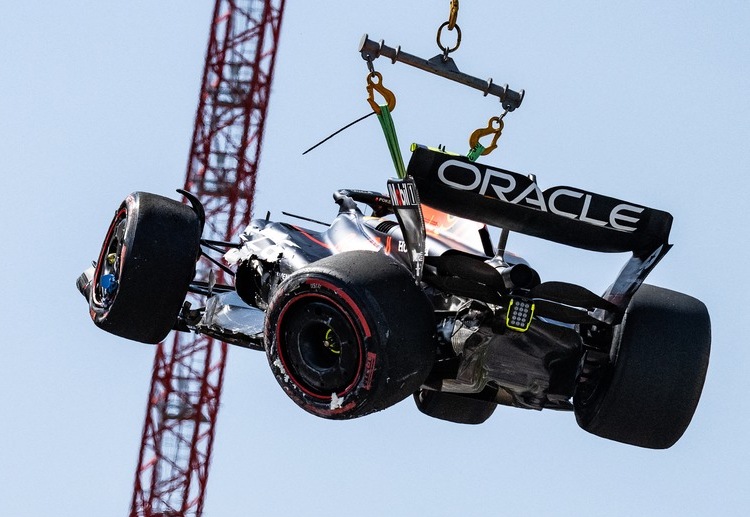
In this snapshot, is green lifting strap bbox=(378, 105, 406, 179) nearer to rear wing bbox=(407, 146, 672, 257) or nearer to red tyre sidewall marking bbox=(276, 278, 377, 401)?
rear wing bbox=(407, 146, 672, 257)

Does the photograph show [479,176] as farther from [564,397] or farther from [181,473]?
[181,473]

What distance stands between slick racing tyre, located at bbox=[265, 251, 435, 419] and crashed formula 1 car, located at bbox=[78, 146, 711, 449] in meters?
0.01

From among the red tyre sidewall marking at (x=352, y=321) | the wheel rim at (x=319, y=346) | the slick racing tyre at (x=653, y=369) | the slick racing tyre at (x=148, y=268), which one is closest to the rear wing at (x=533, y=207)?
the slick racing tyre at (x=653, y=369)

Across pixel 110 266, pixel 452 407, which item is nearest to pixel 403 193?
pixel 110 266

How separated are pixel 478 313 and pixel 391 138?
4.90 ft

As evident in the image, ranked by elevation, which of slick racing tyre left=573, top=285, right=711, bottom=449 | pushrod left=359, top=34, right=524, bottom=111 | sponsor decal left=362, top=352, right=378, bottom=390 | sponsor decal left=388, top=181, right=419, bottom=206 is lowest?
sponsor decal left=362, top=352, right=378, bottom=390

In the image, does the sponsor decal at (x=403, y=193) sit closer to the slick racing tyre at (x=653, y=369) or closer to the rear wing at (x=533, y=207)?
the rear wing at (x=533, y=207)

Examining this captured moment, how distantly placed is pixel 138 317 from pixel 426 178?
12.4ft

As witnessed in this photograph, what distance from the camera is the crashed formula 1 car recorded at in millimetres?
13953

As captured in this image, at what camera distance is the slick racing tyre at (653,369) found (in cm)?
1470

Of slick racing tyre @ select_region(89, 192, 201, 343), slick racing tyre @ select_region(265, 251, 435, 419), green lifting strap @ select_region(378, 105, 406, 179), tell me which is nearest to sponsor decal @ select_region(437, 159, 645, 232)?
green lifting strap @ select_region(378, 105, 406, 179)

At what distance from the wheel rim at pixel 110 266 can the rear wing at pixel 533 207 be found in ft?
11.8

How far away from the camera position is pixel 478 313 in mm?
14438

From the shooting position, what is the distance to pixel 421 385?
14.3 meters
